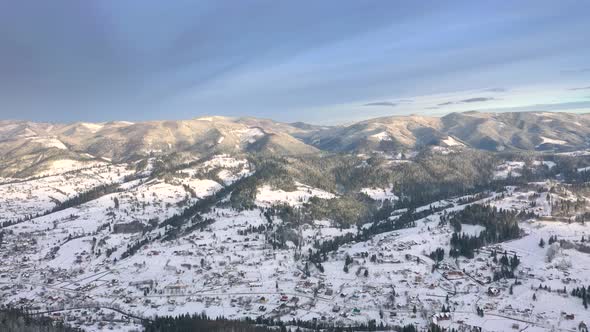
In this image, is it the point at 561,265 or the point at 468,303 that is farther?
the point at 561,265

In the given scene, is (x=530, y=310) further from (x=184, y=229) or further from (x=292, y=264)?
(x=184, y=229)

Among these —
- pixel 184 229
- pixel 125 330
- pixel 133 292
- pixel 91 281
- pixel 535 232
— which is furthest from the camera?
pixel 184 229

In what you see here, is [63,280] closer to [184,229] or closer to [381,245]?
[184,229]

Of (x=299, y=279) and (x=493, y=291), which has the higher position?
(x=299, y=279)

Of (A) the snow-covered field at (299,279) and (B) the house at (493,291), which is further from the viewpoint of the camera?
(B) the house at (493,291)

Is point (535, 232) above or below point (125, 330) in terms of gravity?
above

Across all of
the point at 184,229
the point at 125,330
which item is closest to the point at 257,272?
the point at 125,330

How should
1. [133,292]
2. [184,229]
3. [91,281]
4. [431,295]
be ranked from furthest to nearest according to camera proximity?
[184,229] < [91,281] < [133,292] < [431,295]

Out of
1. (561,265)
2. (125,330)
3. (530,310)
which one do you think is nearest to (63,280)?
(125,330)

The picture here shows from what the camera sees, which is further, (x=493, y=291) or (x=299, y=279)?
(x=299, y=279)

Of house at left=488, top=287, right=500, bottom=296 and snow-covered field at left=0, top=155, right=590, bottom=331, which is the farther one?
house at left=488, top=287, right=500, bottom=296
